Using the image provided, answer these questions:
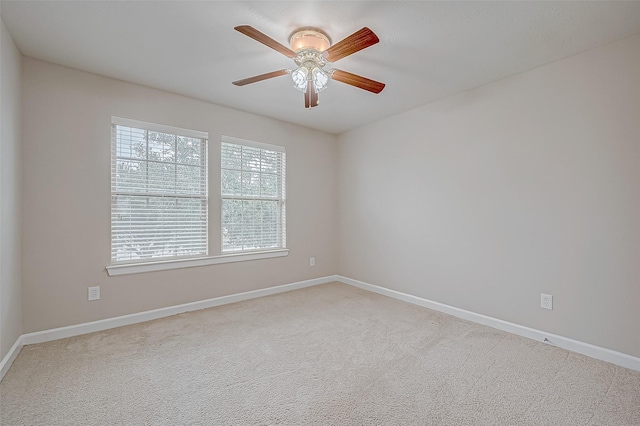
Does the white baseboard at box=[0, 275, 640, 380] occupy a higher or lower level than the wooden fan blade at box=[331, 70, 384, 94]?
lower

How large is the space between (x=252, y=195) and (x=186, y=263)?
1201 millimetres

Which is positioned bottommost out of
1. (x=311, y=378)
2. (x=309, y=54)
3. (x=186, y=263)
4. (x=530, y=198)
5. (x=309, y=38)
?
(x=311, y=378)

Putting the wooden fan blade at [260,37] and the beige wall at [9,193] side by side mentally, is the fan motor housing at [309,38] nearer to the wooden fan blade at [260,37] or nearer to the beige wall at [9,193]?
the wooden fan blade at [260,37]

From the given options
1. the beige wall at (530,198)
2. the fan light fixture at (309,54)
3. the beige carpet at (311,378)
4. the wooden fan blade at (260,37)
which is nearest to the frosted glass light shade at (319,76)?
the fan light fixture at (309,54)

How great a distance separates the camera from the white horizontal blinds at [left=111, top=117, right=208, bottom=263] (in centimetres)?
299

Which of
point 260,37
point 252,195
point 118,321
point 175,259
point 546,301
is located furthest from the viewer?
point 252,195

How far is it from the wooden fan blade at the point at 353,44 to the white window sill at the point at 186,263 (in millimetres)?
2615

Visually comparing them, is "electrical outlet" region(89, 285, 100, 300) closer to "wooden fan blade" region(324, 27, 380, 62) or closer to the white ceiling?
the white ceiling

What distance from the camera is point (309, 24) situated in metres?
2.08

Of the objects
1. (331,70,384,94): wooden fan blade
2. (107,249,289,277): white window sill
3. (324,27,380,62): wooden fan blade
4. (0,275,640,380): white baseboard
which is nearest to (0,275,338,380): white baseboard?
(0,275,640,380): white baseboard

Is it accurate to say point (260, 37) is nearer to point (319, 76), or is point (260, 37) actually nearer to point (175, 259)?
point (319, 76)

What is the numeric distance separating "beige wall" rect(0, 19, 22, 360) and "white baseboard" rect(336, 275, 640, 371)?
12.4 ft

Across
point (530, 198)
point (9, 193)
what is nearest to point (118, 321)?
point (9, 193)

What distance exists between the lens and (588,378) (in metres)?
2.03
